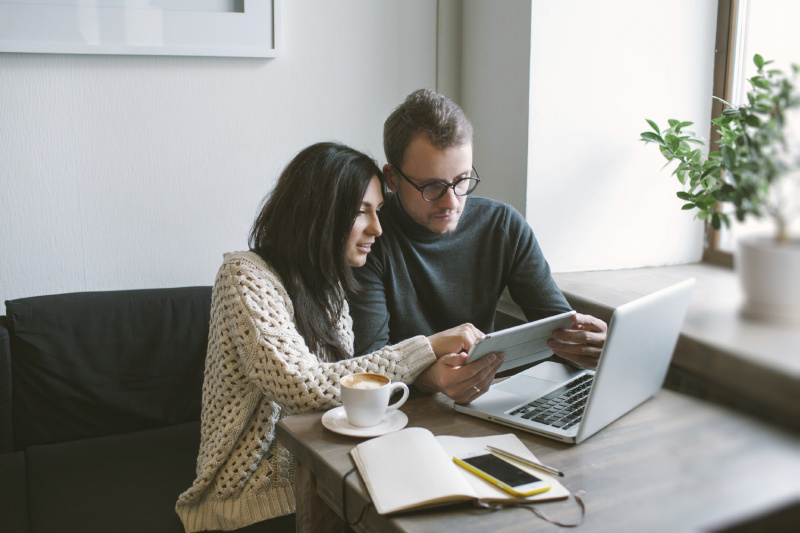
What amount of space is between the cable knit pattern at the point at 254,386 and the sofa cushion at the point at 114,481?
0.14m

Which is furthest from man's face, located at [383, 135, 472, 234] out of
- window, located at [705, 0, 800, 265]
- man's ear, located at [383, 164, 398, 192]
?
window, located at [705, 0, 800, 265]

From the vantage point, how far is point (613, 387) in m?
0.93

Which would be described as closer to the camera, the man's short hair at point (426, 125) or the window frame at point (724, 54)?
the window frame at point (724, 54)

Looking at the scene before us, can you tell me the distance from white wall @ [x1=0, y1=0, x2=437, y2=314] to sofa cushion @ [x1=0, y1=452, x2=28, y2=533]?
42cm

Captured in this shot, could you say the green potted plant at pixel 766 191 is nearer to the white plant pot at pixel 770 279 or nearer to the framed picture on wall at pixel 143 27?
the white plant pot at pixel 770 279

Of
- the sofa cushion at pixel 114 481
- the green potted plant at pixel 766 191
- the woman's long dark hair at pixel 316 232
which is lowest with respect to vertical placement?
the sofa cushion at pixel 114 481

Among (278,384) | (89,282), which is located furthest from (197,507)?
(89,282)

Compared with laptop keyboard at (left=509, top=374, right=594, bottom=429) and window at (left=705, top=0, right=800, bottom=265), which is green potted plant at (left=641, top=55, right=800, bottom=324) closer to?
window at (left=705, top=0, right=800, bottom=265)

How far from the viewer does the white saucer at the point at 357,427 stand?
986 mm

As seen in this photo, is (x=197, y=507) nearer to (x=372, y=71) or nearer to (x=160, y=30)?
(x=160, y=30)

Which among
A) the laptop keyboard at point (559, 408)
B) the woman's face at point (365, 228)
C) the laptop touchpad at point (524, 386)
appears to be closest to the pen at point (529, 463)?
the laptop keyboard at point (559, 408)

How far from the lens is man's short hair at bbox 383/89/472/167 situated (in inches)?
56.0

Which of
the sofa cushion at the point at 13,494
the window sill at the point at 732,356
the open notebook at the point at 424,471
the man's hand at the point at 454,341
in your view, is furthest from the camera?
the sofa cushion at the point at 13,494

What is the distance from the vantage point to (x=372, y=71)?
202cm
